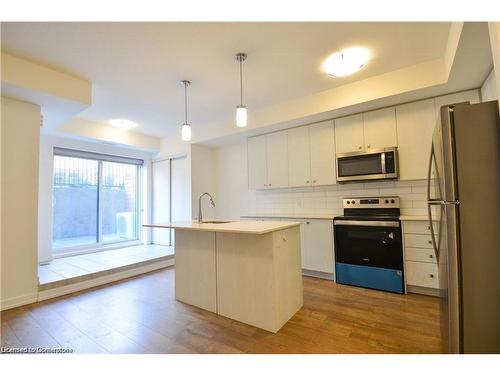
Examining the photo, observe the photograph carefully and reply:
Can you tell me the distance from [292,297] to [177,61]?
8.34ft

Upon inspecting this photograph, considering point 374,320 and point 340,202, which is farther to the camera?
point 340,202

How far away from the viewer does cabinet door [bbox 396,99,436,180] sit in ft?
9.25

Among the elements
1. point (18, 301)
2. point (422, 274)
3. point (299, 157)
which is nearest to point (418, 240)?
point (422, 274)

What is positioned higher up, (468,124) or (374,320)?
(468,124)

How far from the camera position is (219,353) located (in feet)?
5.77

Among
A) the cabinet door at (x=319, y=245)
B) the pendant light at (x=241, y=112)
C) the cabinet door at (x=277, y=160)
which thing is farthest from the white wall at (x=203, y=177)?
the pendant light at (x=241, y=112)

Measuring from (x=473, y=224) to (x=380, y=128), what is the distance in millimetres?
2086

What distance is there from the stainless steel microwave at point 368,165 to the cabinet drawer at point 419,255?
2.81 feet

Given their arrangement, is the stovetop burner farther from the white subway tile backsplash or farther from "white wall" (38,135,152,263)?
"white wall" (38,135,152,263)

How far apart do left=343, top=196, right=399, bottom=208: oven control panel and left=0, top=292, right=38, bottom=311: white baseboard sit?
394cm

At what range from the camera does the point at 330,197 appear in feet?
12.3

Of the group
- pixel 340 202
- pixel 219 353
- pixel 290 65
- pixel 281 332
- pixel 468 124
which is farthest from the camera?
pixel 340 202

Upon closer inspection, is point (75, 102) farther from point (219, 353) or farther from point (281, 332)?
point (281, 332)

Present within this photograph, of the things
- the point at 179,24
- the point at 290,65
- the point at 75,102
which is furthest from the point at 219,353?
the point at 75,102
